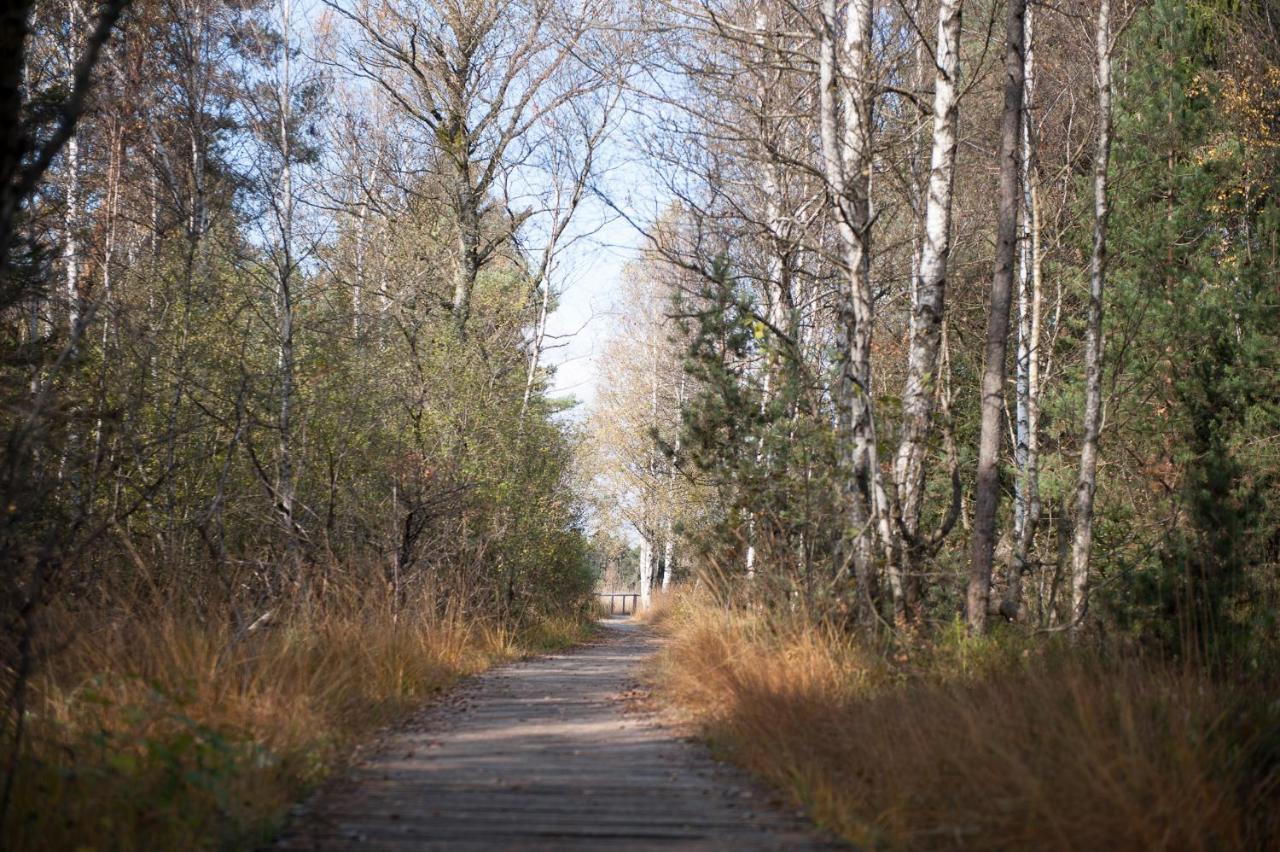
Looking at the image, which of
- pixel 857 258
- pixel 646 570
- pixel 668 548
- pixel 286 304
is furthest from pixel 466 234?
pixel 646 570

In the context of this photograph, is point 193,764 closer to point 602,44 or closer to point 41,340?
point 41,340

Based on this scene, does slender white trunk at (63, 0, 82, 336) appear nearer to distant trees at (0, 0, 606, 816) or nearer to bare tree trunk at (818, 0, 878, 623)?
distant trees at (0, 0, 606, 816)

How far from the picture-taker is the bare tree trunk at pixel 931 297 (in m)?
10.8

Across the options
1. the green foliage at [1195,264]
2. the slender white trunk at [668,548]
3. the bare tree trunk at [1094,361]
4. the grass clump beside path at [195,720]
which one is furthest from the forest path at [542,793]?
the slender white trunk at [668,548]

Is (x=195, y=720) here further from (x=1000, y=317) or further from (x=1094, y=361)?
(x=1094, y=361)

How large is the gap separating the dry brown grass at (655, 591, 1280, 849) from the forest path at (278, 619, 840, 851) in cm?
39

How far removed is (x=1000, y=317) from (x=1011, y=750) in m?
6.69

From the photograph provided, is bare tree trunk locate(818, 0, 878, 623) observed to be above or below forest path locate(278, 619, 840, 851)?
above

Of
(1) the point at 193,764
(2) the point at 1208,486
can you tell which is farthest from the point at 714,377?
(1) the point at 193,764

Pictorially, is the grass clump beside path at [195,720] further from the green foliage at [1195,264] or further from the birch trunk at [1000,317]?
the green foliage at [1195,264]

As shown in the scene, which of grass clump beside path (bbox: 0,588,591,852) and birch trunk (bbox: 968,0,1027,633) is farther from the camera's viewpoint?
birch trunk (bbox: 968,0,1027,633)

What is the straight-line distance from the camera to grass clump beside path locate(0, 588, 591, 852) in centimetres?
500

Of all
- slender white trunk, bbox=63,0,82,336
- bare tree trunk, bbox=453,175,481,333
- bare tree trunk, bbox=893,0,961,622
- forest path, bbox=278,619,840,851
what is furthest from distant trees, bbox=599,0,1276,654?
slender white trunk, bbox=63,0,82,336

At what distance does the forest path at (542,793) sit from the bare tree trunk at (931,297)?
3.59m
